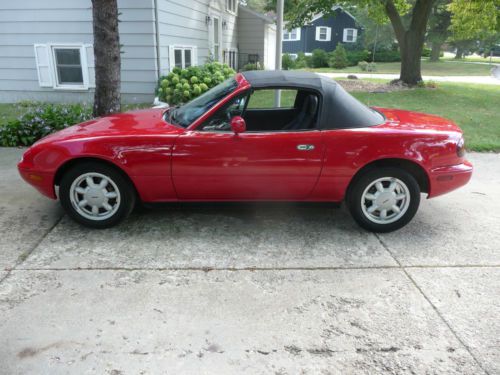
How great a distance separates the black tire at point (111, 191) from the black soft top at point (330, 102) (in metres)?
1.50

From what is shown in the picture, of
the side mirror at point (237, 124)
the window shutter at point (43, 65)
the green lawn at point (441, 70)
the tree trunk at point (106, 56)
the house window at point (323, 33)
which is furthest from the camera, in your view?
the house window at point (323, 33)

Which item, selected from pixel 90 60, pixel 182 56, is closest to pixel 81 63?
pixel 90 60

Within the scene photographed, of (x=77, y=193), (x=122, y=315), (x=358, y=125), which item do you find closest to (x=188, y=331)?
(x=122, y=315)

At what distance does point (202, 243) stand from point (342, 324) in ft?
4.93

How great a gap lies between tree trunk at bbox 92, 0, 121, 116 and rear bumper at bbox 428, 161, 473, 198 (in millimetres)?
4768

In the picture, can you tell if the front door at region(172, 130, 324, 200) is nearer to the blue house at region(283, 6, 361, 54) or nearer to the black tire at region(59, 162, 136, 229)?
the black tire at region(59, 162, 136, 229)

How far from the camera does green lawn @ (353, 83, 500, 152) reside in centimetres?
788

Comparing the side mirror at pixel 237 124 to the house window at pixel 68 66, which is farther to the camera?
the house window at pixel 68 66

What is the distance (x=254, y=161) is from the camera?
3760 millimetres

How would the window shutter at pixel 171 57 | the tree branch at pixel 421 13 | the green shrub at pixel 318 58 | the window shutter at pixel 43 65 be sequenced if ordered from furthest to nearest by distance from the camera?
the green shrub at pixel 318 58
the tree branch at pixel 421 13
the window shutter at pixel 171 57
the window shutter at pixel 43 65

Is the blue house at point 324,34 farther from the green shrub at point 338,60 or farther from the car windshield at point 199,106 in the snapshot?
the car windshield at point 199,106

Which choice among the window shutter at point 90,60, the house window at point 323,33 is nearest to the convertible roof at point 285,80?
the window shutter at point 90,60

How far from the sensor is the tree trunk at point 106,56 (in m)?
6.00

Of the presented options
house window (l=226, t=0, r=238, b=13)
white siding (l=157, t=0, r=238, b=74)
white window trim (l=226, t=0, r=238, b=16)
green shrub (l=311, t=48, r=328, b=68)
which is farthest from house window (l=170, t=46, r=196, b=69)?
green shrub (l=311, t=48, r=328, b=68)
